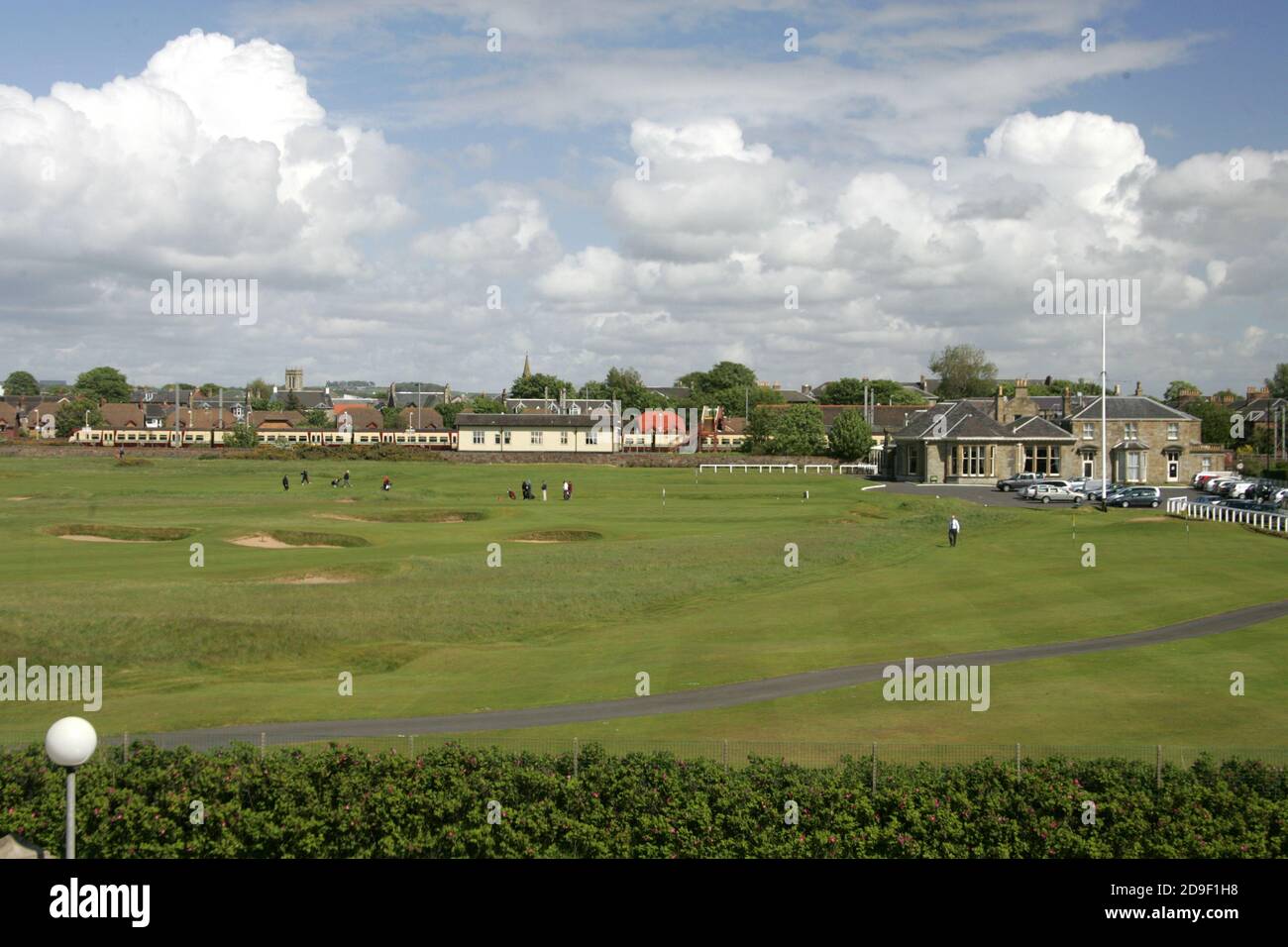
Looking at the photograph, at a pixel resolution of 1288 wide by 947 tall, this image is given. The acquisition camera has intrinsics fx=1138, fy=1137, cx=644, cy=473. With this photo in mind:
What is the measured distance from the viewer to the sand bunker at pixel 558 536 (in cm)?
6688

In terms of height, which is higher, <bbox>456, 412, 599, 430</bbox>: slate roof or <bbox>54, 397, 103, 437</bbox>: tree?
<bbox>54, 397, 103, 437</bbox>: tree

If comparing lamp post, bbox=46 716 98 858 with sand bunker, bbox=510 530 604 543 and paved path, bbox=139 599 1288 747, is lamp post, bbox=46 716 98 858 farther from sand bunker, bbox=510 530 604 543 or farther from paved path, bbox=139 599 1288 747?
sand bunker, bbox=510 530 604 543

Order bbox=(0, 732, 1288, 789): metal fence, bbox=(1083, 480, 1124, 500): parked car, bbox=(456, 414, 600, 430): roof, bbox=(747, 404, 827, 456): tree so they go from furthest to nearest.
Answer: bbox=(456, 414, 600, 430): roof → bbox=(747, 404, 827, 456): tree → bbox=(1083, 480, 1124, 500): parked car → bbox=(0, 732, 1288, 789): metal fence

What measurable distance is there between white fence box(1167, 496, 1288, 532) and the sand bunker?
1554 inches

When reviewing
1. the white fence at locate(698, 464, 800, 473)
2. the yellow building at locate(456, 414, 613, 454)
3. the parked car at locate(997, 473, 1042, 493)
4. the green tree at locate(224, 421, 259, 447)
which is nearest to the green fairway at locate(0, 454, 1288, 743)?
the parked car at locate(997, 473, 1042, 493)

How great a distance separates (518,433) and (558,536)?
299ft

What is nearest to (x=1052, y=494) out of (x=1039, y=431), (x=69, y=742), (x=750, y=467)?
(x=1039, y=431)

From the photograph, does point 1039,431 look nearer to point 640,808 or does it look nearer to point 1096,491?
point 1096,491

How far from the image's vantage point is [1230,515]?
7250 cm

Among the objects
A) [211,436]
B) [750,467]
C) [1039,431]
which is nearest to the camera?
[1039,431]

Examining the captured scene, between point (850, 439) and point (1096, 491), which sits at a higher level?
point (850, 439)

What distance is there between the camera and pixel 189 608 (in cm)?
4141

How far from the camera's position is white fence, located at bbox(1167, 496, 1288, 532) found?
67500 millimetres
